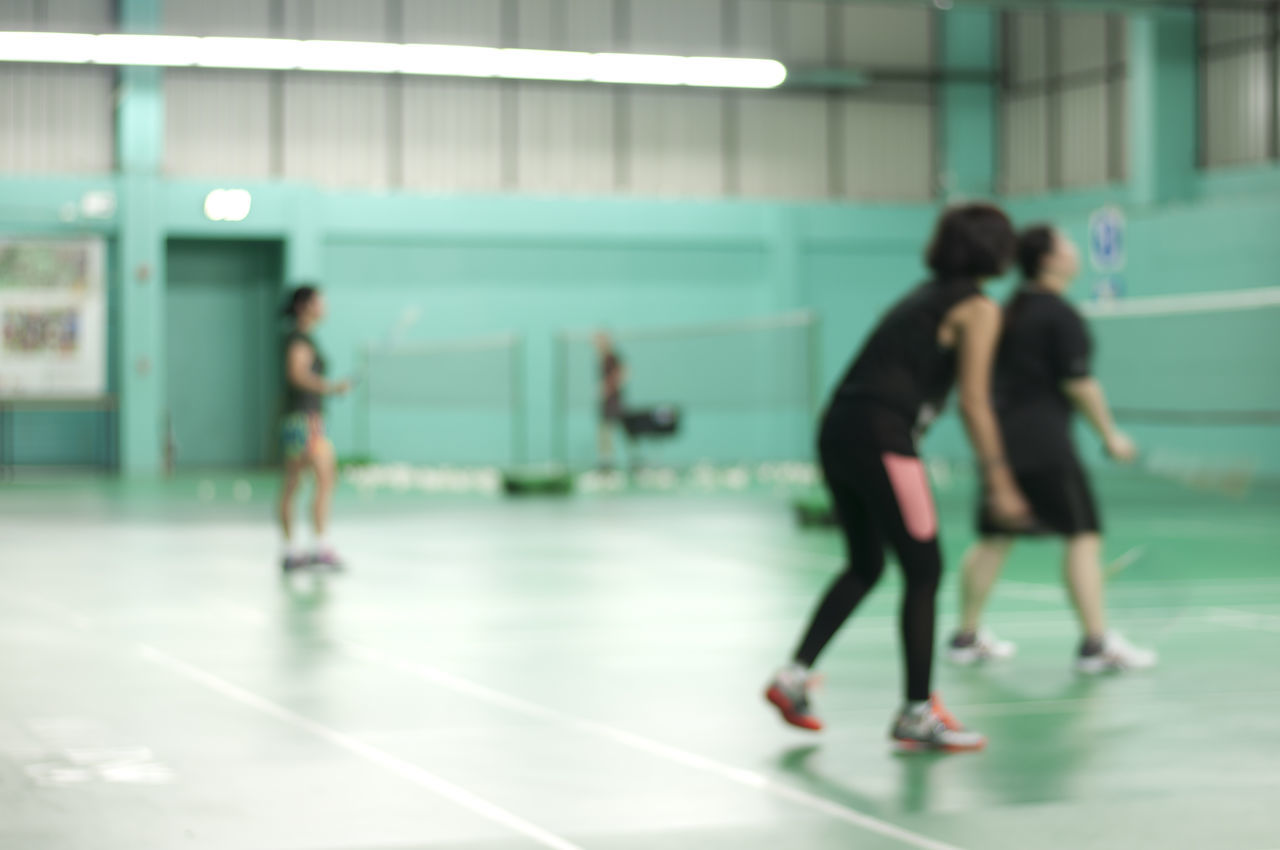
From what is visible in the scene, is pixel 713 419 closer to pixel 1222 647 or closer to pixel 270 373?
pixel 270 373

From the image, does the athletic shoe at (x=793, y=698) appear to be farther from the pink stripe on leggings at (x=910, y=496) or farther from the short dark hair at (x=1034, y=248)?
the short dark hair at (x=1034, y=248)

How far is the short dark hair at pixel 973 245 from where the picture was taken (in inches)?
249

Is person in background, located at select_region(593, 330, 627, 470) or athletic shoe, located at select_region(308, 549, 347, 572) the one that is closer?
athletic shoe, located at select_region(308, 549, 347, 572)

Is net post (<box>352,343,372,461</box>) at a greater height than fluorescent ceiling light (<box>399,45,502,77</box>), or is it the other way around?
fluorescent ceiling light (<box>399,45,502,77</box>)

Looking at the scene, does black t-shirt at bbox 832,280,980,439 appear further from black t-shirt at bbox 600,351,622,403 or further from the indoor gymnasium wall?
black t-shirt at bbox 600,351,622,403

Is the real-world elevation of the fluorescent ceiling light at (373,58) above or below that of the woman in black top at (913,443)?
above

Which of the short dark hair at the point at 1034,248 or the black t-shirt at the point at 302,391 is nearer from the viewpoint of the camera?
the short dark hair at the point at 1034,248

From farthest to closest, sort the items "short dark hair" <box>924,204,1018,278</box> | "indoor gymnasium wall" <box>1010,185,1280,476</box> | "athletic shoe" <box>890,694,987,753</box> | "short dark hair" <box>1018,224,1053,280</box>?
"indoor gymnasium wall" <box>1010,185,1280,476</box> → "short dark hair" <box>1018,224,1053,280</box> → "short dark hair" <box>924,204,1018,278</box> → "athletic shoe" <box>890,694,987,753</box>

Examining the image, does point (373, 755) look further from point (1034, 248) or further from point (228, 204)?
point (228, 204)

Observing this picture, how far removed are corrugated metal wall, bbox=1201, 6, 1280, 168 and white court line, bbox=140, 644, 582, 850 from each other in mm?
26116

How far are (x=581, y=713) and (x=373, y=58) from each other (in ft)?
72.8

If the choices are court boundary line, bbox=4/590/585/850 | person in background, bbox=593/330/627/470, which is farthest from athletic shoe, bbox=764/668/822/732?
person in background, bbox=593/330/627/470

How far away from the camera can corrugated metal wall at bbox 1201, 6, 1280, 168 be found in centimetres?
3119

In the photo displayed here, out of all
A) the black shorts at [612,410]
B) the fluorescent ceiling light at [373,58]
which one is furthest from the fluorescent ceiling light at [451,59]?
the black shorts at [612,410]
